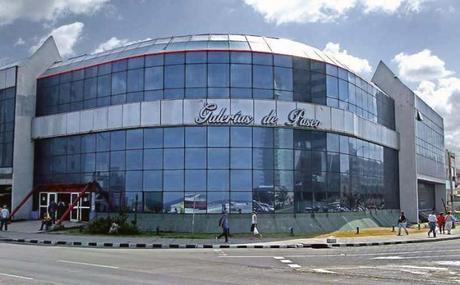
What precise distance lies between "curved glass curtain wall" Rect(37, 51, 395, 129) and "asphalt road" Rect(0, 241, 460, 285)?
54.0ft

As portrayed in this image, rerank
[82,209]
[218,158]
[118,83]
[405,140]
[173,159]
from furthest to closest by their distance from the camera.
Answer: [405,140] → [82,209] → [118,83] → [173,159] → [218,158]

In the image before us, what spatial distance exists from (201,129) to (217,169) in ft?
10.1

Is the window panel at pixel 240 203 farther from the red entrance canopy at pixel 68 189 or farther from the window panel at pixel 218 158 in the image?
the red entrance canopy at pixel 68 189

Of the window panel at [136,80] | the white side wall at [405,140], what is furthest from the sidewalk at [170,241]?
the white side wall at [405,140]

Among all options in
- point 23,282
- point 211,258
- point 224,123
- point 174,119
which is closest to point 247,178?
point 224,123

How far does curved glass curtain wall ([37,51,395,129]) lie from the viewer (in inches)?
1396

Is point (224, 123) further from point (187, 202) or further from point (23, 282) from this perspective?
point (23, 282)

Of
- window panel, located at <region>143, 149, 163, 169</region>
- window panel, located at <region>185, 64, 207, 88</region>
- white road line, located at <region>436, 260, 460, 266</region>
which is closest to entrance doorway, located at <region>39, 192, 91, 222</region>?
window panel, located at <region>143, 149, 163, 169</region>

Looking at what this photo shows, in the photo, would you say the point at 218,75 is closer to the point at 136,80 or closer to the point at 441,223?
the point at 136,80

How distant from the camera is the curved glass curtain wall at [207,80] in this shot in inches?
1396

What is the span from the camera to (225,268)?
16.3 meters

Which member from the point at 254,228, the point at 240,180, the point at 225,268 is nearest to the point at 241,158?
the point at 240,180

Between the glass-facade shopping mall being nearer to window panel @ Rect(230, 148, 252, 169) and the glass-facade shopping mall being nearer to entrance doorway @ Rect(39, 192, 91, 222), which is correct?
window panel @ Rect(230, 148, 252, 169)

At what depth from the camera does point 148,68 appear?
36.6 meters
